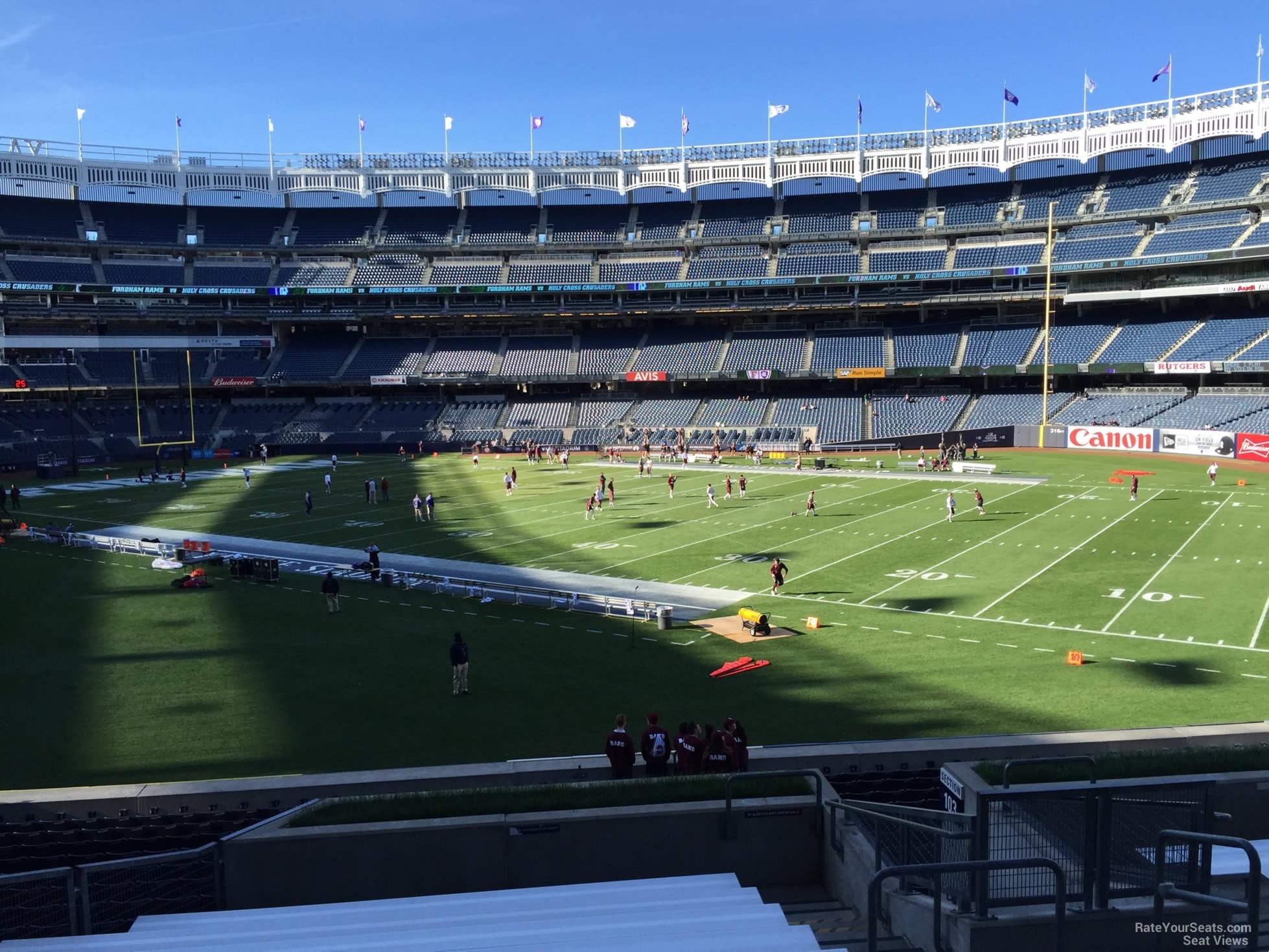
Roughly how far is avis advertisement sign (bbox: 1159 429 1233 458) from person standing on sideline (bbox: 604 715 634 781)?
52457 mm

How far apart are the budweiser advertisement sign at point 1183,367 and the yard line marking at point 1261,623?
42.4 meters

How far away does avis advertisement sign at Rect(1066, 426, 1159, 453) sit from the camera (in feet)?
187

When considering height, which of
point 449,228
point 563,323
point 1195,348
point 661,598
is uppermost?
point 449,228

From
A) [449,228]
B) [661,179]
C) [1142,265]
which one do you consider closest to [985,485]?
[1142,265]

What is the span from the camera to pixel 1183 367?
61.1 m

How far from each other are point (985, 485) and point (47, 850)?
42.2 meters

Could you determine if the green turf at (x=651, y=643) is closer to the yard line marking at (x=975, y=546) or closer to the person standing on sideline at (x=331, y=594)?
the yard line marking at (x=975, y=546)

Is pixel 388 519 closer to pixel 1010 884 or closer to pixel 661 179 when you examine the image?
pixel 1010 884

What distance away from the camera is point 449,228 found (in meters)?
87.9

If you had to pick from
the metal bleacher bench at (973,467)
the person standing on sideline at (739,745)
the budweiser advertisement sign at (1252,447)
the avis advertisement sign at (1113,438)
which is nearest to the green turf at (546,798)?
the person standing on sideline at (739,745)

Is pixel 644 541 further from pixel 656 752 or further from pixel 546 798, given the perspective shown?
pixel 546 798

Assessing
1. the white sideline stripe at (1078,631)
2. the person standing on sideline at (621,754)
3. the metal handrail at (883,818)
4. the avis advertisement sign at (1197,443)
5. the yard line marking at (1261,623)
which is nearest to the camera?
the metal handrail at (883,818)

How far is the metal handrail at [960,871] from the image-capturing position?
5.22m

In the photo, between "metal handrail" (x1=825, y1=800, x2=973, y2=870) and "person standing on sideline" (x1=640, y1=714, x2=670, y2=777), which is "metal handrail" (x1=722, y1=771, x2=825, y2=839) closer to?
"metal handrail" (x1=825, y1=800, x2=973, y2=870)
